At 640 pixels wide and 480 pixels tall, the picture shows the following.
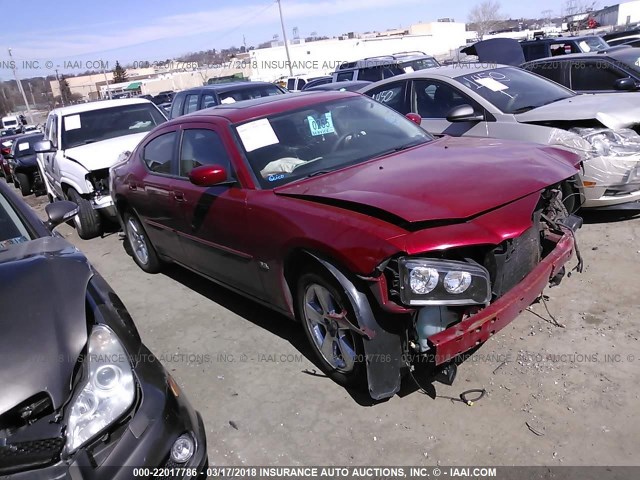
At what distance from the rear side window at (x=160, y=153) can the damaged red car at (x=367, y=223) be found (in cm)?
8

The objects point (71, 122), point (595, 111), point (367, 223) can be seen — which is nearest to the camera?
point (367, 223)

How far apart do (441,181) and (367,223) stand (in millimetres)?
588

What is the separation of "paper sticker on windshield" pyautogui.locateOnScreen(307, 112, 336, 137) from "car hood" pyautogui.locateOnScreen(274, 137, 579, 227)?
54cm

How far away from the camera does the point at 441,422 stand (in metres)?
2.81

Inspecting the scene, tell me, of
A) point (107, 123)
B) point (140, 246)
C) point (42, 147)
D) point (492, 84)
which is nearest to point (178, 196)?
point (140, 246)

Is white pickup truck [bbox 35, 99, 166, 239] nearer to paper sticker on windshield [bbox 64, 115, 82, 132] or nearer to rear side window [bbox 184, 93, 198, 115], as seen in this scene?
paper sticker on windshield [bbox 64, 115, 82, 132]

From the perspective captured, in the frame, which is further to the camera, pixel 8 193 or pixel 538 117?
pixel 538 117

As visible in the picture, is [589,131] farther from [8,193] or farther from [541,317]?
[8,193]

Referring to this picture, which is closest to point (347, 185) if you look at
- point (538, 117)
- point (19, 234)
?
point (19, 234)

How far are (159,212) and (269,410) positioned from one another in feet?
7.82

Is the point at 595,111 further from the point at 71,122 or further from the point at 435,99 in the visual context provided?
the point at 71,122

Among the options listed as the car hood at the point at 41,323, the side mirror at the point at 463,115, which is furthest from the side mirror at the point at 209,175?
the side mirror at the point at 463,115

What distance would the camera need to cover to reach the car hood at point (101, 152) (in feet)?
23.9

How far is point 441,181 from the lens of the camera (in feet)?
9.66
